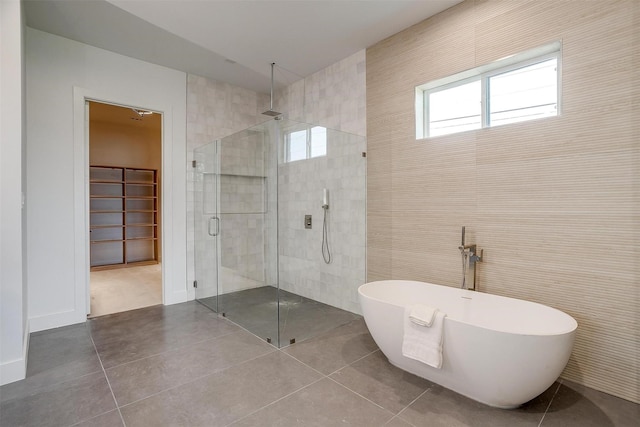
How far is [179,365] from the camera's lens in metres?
2.22

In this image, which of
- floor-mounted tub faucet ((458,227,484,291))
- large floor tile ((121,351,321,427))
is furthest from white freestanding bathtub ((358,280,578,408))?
large floor tile ((121,351,321,427))

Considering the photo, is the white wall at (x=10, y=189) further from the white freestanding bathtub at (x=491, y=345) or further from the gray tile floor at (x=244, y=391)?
the white freestanding bathtub at (x=491, y=345)

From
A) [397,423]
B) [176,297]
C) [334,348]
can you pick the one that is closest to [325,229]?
[334,348]

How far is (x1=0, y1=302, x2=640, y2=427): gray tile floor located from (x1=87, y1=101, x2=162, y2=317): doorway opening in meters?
2.95

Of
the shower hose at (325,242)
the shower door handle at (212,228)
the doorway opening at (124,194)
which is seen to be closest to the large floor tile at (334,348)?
the shower hose at (325,242)

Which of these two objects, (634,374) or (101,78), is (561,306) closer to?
(634,374)

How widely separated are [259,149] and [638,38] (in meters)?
A: 2.92

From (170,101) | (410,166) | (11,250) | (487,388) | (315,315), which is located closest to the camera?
(487,388)

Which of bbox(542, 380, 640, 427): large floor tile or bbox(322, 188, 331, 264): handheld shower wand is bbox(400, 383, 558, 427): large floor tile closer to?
bbox(542, 380, 640, 427): large floor tile

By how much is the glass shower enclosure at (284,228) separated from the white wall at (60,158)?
3.86 feet

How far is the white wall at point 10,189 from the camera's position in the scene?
1927 millimetres

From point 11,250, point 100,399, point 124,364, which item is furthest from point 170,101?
point 100,399

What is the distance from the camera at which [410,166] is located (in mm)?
2773

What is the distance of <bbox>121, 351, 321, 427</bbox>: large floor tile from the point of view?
1.65 metres
